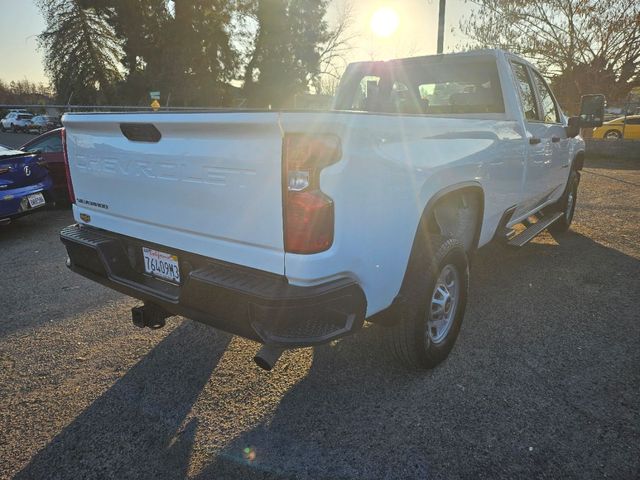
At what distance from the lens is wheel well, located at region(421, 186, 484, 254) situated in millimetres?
2967

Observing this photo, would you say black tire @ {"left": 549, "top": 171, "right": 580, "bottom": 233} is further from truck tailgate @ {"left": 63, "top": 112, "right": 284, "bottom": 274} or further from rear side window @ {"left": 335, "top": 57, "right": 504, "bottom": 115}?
truck tailgate @ {"left": 63, "top": 112, "right": 284, "bottom": 274}

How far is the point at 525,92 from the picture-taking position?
4.05 meters

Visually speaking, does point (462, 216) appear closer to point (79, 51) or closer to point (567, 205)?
point (567, 205)

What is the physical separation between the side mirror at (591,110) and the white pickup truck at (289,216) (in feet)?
7.37

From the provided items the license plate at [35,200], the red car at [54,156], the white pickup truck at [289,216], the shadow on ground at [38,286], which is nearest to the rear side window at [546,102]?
the white pickup truck at [289,216]

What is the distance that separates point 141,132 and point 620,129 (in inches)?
977

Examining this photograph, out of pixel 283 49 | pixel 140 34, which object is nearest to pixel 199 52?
pixel 140 34

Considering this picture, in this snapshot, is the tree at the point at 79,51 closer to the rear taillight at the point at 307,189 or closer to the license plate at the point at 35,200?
the license plate at the point at 35,200

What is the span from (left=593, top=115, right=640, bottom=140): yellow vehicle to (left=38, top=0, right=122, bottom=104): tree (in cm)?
3109

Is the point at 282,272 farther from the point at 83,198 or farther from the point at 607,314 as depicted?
the point at 607,314

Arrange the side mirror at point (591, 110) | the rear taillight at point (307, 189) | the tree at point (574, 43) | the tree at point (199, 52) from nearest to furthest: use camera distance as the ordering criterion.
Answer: the rear taillight at point (307, 189) → the side mirror at point (591, 110) → the tree at point (574, 43) → the tree at point (199, 52)

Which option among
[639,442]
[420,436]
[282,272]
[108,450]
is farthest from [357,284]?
[639,442]

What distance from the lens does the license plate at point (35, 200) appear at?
20.0 ft

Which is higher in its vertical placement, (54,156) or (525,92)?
(525,92)
